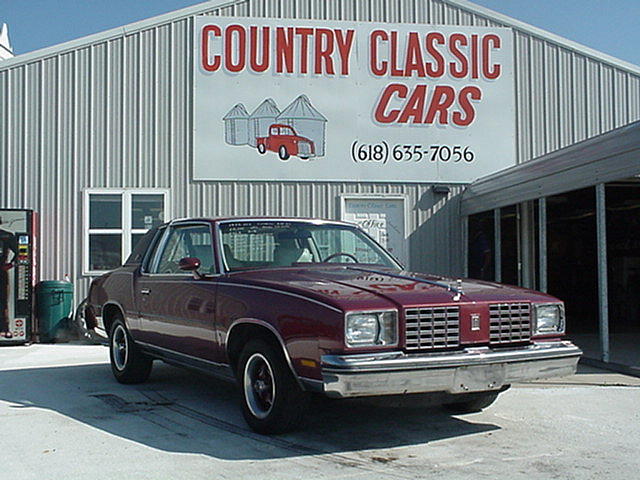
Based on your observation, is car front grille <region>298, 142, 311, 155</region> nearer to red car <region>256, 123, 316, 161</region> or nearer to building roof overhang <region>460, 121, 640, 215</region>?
red car <region>256, 123, 316, 161</region>

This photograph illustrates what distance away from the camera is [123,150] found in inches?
521

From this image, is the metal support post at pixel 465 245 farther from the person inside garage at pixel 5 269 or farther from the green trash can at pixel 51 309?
the person inside garage at pixel 5 269

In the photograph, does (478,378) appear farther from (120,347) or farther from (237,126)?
(237,126)

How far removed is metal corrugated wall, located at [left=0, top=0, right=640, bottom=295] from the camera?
42.8 ft

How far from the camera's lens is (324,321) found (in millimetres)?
4750

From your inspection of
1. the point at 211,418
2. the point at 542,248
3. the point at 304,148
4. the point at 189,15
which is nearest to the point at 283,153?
the point at 304,148

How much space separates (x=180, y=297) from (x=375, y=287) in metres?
2.06

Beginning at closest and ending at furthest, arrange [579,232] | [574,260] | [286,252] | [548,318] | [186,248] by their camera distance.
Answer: [548,318], [286,252], [186,248], [574,260], [579,232]

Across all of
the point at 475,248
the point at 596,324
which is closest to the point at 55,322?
the point at 475,248

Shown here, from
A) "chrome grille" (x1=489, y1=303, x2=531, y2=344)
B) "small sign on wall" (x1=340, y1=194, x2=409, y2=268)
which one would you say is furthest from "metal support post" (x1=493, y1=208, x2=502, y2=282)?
"chrome grille" (x1=489, y1=303, x2=531, y2=344)

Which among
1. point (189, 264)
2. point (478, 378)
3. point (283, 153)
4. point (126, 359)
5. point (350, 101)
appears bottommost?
point (126, 359)

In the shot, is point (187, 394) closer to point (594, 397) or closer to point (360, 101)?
point (594, 397)

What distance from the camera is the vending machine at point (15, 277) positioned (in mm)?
11789

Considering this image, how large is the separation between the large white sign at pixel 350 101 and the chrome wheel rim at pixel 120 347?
5647 mm
